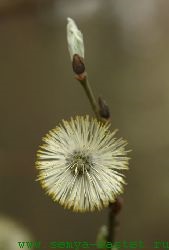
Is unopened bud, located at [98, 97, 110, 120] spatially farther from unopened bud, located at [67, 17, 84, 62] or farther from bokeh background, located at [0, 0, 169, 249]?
bokeh background, located at [0, 0, 169, 249]

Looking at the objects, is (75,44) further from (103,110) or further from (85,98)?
(85,98)

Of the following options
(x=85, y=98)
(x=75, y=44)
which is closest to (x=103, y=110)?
(x=75, y=44)

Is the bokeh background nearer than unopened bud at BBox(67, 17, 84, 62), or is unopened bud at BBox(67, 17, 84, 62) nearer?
unopened bud at BBox(67, 17, 84, 62)

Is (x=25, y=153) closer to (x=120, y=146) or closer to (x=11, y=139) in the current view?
(x=11, y=139)

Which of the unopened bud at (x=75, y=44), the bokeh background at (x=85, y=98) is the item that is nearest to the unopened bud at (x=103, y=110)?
the unopened bud at (x=75, y=44)

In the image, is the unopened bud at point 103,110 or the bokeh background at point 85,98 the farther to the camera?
the bokeh background at point 85,98

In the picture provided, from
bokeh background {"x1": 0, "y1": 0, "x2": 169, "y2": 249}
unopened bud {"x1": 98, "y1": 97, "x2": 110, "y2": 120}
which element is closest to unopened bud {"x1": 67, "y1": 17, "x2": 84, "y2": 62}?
unopened bud {"x1": 98, "y1": 97, "x2": 110, "y2": 120}

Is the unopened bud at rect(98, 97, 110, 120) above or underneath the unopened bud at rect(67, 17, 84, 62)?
underneath

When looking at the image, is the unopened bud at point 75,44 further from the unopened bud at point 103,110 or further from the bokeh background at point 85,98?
the bokeh background at point 85,98

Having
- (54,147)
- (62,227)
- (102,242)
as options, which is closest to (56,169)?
(54,147)
